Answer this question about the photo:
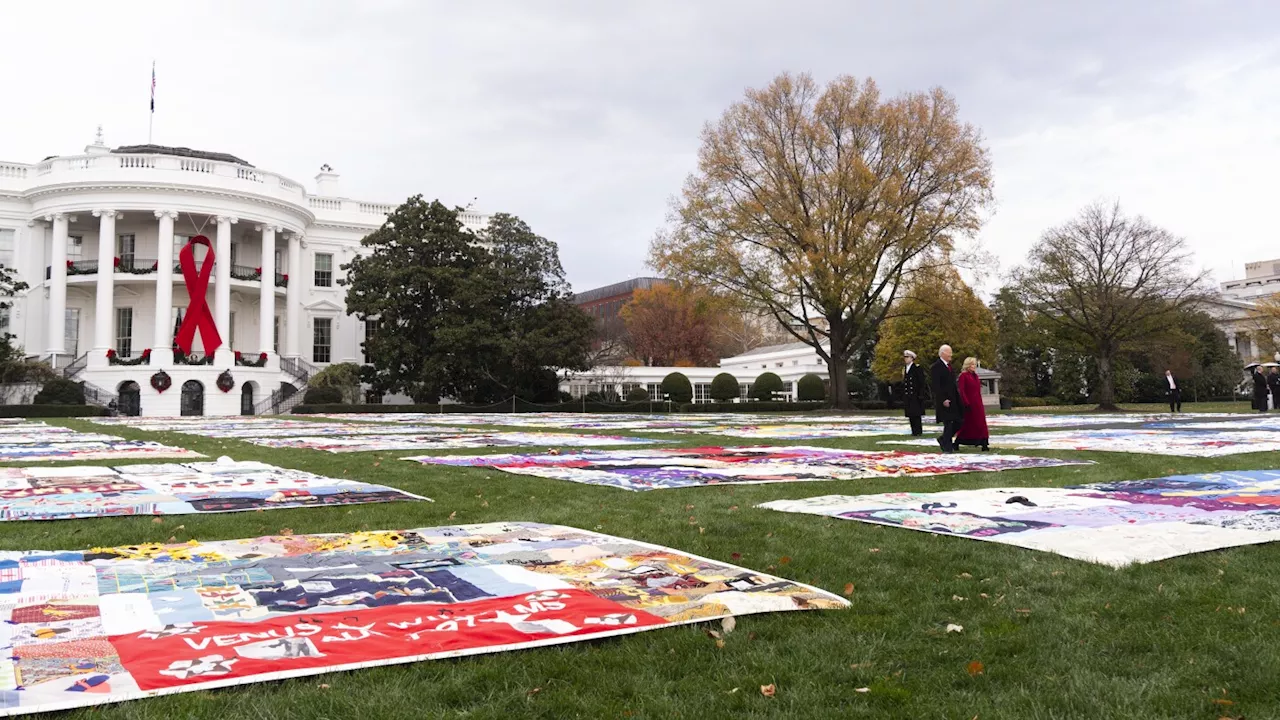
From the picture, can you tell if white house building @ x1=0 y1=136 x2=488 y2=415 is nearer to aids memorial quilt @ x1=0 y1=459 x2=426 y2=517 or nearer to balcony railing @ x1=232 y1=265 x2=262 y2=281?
balcony railing @ x1=232 y1=265 x2=262 y2=281

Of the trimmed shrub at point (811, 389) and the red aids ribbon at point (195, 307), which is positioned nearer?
the red aids ribbon at point (195, 307)

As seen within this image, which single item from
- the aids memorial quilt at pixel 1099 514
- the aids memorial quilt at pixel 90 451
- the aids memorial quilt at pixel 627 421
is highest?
the aids memorial quilt at pixel 90 451

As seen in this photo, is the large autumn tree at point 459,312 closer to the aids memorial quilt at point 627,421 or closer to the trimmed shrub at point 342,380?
the trimmed shrub at point 342,380

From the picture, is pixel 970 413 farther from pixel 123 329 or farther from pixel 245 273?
pixel 123 329

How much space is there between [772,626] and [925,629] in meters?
0.57

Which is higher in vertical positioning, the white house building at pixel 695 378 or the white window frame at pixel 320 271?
the white window frame at pixel 320 271

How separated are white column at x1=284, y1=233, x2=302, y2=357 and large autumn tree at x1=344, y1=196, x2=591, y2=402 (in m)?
5.13

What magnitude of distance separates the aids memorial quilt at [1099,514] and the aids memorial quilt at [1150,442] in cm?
410

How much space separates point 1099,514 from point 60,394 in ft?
130

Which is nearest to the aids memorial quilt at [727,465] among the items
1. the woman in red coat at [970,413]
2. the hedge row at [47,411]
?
the woman in red coat at [970,413]

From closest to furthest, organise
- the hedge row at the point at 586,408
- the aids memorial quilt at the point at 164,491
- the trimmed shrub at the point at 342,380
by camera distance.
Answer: the aids memorial quilt at the point at 164,491, the hedge row at the point at 586,408, the trimmed shrub at the point at 342,380

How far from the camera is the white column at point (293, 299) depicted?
45.2 meters

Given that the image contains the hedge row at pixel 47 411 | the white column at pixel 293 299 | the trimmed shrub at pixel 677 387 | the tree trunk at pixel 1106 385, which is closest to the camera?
the hedge row at pixel 47 411

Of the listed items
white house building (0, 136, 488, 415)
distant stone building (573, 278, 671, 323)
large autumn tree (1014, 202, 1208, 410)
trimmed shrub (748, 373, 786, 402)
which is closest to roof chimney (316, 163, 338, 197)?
white house building (0, 136, 488, 415)
